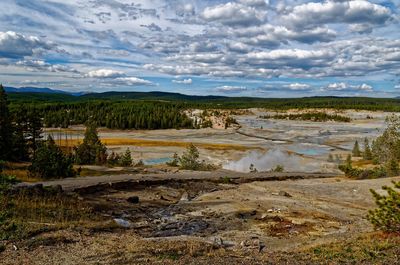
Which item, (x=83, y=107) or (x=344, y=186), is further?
(x=83, y=107)

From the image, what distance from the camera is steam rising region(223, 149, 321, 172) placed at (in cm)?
7119

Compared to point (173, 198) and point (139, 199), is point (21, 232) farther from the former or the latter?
point (173, 198)

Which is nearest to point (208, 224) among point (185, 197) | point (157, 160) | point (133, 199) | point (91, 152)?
point (133, 199)

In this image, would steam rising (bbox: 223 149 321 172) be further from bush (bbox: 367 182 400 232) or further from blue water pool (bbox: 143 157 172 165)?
bush (bbox: 367 182 400 232)

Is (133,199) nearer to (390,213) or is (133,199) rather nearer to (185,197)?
(185,197)

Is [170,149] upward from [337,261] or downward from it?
downward

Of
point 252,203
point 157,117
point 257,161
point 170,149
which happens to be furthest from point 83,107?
point 252,203

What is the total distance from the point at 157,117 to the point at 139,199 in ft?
391

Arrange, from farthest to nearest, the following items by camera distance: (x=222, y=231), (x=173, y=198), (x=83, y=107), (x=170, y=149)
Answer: (x=83, y=107)
(x=170, y=149)
(x=173, y=198)
(x=222, y=231)

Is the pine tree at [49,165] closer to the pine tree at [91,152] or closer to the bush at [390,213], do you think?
the pine tree at [91,152]

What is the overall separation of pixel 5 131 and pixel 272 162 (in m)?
46.4

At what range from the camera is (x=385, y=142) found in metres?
63.2

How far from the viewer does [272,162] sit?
7844 centimetres

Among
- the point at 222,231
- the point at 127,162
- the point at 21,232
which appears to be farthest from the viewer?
the point at 127,162
